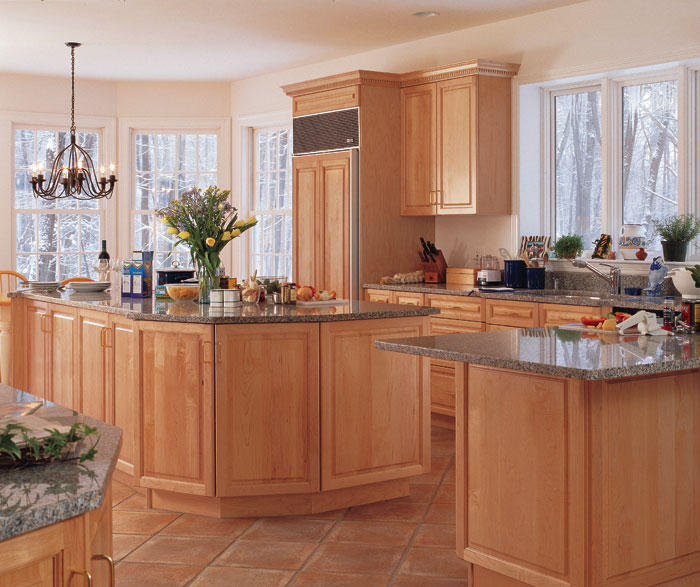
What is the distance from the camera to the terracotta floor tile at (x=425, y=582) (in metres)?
3.14

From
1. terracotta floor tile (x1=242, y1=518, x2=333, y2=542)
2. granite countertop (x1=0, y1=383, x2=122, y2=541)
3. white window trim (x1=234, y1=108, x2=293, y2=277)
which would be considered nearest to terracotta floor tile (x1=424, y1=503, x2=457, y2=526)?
terracotta floor tile (x1=242, y1=518, x2=333, y2=542)

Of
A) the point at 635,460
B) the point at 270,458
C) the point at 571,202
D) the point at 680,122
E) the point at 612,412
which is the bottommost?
the point at 270,458

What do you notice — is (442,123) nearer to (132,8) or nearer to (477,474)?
(132,8)

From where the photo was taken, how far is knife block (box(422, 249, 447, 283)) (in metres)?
6.54

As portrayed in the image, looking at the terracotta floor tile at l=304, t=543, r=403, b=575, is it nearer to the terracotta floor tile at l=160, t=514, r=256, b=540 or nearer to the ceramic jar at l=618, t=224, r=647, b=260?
the terracotta floor tile at l=160, t=514, r=256, b=540

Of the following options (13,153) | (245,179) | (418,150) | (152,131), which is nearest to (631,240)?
(418,150)

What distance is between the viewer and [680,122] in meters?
5.33

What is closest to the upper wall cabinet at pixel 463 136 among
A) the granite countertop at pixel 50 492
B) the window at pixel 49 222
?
the window at pixel 49 222

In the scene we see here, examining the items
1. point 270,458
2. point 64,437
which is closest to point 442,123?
point 270,458

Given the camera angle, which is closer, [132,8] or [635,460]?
[635,460]

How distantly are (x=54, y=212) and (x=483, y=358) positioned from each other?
687cm

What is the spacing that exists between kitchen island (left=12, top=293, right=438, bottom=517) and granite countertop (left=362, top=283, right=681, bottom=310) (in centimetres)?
126

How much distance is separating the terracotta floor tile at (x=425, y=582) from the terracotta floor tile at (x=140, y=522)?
47.3 inches

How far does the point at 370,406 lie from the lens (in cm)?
400
